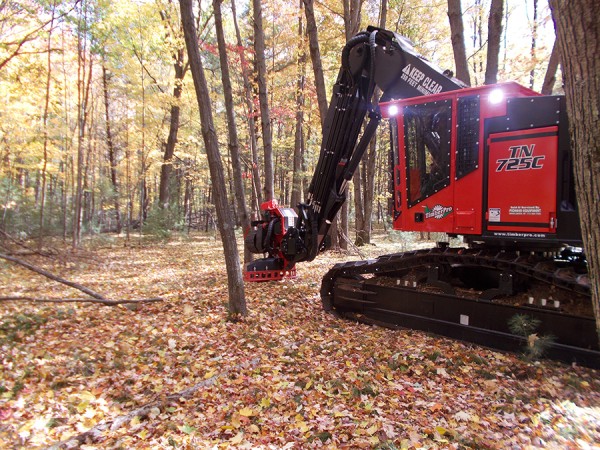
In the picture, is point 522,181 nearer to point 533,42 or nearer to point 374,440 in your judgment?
point 374,440

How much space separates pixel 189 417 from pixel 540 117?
4.90 meters

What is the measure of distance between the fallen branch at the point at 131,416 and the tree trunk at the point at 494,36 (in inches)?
355

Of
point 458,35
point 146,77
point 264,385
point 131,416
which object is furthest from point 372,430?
point 146,77

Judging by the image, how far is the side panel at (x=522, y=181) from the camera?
4273 mm

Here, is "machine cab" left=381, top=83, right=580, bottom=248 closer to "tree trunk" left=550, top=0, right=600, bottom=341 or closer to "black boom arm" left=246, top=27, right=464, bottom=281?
"black boom arm" left=246, top=27, right=464, bottom=281

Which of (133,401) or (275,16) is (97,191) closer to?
(275,16)

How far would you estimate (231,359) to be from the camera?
180 inches

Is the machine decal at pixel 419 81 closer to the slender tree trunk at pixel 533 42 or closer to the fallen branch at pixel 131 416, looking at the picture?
the fallen branch at pixel 131 416

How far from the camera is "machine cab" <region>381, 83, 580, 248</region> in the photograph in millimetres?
4254

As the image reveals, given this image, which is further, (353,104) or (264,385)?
(353,104)

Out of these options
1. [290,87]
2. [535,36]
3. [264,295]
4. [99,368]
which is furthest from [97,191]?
[535,36]

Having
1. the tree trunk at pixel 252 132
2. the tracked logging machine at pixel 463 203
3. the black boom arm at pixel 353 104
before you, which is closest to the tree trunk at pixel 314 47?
the tree trunk at pixel 252 132

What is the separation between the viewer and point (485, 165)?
15.4 feet

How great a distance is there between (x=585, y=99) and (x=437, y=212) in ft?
10.9
